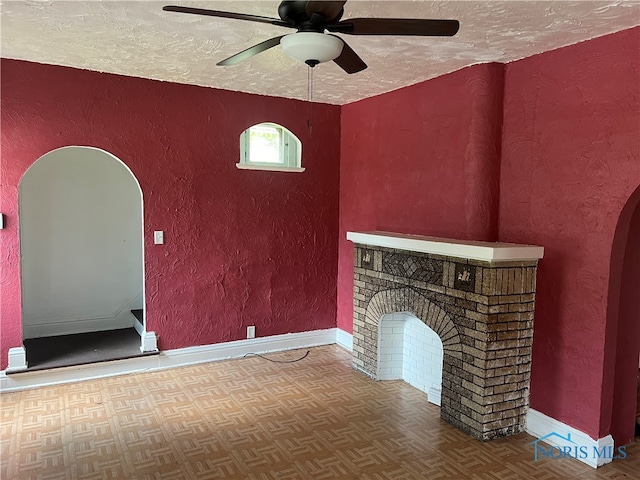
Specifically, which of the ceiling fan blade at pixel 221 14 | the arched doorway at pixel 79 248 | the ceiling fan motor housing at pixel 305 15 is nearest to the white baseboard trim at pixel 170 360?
the arched doorway at pixel 79 248

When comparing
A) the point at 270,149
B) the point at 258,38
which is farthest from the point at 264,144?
the point at 258,38

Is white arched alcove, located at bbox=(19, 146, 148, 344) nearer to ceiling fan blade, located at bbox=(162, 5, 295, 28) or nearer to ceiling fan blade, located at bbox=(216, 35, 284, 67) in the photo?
ceiling fan blade, located at bbox=(216, 35, 284, 67)

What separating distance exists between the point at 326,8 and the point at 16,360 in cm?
360

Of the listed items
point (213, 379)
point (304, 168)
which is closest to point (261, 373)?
point (213, 379)

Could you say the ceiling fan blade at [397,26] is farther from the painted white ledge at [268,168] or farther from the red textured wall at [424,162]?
the painted white ledge at [268,168]

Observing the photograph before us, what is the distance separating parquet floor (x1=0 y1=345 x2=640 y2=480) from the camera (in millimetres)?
2719

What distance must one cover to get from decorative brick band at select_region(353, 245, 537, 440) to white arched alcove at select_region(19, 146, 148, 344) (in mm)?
3053

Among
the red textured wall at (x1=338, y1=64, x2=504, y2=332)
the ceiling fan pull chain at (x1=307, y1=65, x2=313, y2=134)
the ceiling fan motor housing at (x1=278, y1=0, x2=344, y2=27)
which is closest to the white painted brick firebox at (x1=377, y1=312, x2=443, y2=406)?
the red textured wall at (x1=338, y1=64, x2=504, y2=332)

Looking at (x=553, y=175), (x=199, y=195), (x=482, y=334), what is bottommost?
(x=482, y=334)

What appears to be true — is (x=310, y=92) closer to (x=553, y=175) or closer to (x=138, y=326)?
(x=553, y=175)

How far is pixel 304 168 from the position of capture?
484 centimetres

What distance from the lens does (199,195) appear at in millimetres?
4359

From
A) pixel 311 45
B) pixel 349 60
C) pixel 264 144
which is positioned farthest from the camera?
pixel 264 144

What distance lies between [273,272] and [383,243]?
1373 millimetres
